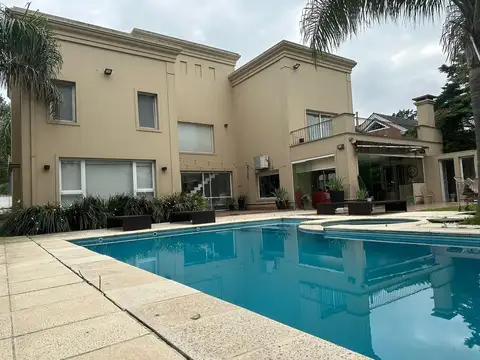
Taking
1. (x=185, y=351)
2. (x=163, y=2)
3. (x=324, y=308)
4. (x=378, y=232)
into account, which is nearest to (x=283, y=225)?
(x=378, y=232)

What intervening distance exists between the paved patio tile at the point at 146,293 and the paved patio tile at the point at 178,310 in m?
0.15

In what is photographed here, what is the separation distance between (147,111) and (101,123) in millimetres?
2144

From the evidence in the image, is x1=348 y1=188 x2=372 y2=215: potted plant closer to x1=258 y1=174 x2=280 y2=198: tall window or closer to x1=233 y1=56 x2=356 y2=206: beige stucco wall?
x1=233 y1=56 x2=356 y2=206: beige stucco wall

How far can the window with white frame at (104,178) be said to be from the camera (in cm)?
1322

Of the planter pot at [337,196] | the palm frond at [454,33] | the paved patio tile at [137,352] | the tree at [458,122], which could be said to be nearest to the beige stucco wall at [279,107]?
the planter pot at [337,196]

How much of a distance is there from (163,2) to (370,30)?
349 inches

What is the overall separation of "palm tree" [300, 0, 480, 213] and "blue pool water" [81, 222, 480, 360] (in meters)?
3.78

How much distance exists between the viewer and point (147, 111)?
1534cm

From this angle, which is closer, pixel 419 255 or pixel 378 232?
pixel 419 255

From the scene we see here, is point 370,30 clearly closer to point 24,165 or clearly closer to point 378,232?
point 378,232

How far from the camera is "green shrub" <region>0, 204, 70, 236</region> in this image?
10.9m

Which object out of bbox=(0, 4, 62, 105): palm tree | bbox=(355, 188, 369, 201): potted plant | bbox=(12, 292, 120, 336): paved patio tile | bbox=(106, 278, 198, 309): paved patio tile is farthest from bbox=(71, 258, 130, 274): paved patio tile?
bbox=(355, 188, 369, 201): potted plant

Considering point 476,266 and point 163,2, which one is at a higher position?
point 163,2

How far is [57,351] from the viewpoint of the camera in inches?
89.7
